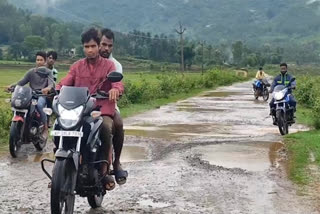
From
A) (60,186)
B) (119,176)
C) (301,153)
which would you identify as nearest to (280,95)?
(301,153)

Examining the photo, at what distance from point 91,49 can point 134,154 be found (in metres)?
3.71

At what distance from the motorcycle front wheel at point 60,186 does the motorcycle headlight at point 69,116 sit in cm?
31

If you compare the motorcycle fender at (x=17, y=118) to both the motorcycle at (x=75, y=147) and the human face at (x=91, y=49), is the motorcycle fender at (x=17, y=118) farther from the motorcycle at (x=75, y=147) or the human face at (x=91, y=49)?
the motorcycle at (x=75, y=147)

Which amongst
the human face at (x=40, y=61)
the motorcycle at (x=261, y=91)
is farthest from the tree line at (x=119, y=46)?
the human face at (x=40, y=61)

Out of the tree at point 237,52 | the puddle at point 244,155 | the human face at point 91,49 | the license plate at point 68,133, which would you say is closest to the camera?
the license plate at point 68,133

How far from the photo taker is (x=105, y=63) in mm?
4984

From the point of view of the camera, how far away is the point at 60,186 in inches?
164

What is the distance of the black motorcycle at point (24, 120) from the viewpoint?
26.1 ft

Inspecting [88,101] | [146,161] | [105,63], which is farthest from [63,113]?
[146,161]

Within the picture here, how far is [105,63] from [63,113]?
33.4 inches

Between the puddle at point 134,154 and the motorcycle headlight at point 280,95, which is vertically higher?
the motorcycle headlight at point 280,95

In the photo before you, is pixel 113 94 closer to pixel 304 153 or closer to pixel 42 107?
pixel 42 107

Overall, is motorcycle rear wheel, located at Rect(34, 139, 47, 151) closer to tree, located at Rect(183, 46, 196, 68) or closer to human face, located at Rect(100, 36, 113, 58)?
human face, located at Rect(100, 36, 113, 58)

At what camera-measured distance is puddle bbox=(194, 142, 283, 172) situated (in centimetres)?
750
